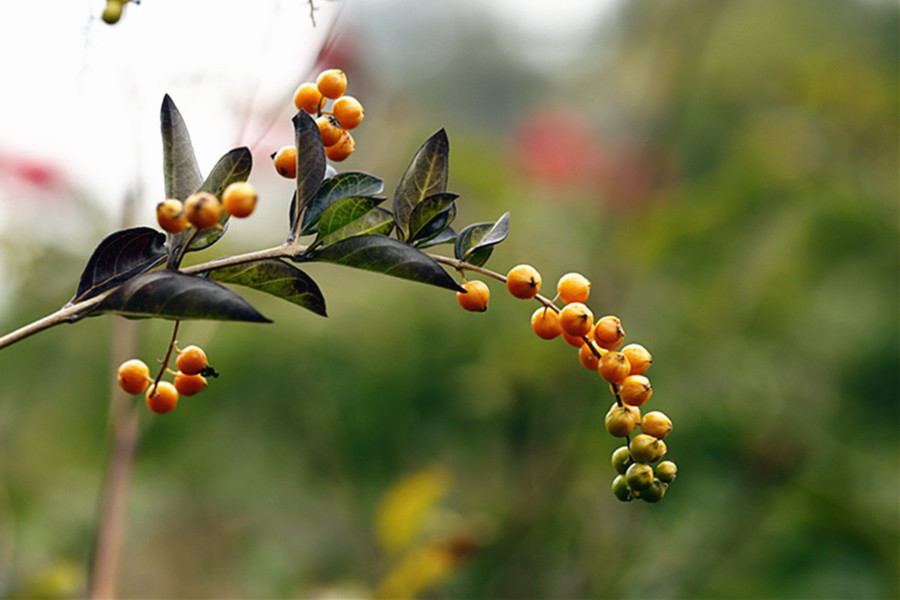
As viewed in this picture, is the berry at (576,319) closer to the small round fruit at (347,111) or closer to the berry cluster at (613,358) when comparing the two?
the berry cluster at (613,358)

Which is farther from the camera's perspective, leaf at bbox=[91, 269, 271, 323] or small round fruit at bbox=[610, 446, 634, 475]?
small round fruit at bbox=[610, 446, 634, 475]

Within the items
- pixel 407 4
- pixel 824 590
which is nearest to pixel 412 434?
pixel 824 590

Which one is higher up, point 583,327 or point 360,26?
point 360,26

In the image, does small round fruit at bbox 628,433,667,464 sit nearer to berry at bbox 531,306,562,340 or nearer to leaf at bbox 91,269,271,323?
berry at bbox 531,306,562,340

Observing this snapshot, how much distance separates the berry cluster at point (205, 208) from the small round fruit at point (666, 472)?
21 cm

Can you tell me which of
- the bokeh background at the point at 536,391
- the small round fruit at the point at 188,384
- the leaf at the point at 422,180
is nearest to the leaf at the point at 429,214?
the leaf at the point at 422,180

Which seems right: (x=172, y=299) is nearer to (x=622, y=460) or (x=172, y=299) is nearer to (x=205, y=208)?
(x=205, y=208)

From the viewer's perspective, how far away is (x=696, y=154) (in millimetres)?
1712

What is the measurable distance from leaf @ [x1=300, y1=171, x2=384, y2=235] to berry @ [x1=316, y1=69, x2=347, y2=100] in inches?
1.7

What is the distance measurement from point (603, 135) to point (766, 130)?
1.33 ft

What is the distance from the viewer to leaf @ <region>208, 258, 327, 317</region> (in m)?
0.27

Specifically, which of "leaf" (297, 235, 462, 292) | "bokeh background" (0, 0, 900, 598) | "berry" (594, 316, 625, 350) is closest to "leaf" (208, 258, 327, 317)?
"leaf" (297, 235, 462, 292)

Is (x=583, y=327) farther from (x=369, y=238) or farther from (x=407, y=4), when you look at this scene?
(x=407, y=4)

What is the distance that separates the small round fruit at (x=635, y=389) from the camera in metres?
0.31
